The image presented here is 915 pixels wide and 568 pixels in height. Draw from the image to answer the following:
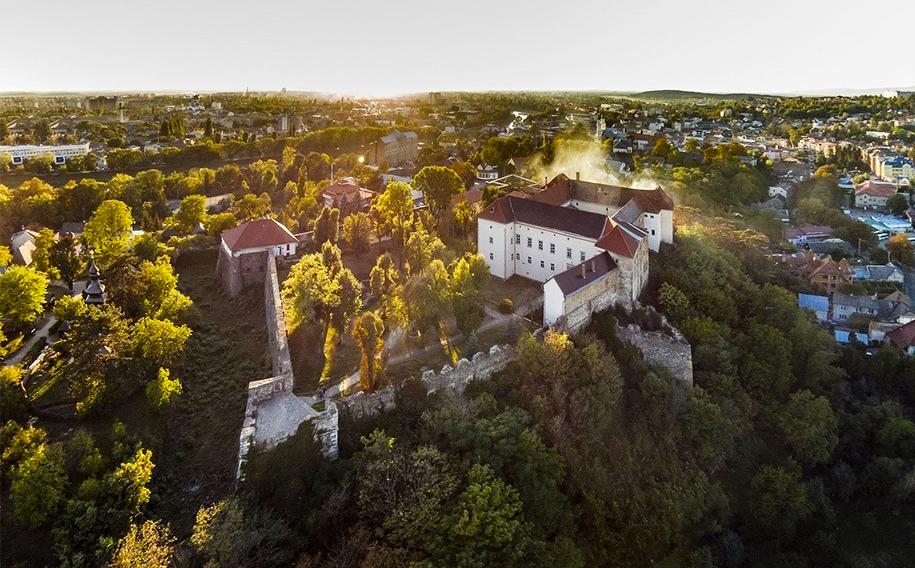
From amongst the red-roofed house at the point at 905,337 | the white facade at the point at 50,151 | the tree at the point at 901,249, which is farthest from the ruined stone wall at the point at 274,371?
the white facade at the point at 50,151

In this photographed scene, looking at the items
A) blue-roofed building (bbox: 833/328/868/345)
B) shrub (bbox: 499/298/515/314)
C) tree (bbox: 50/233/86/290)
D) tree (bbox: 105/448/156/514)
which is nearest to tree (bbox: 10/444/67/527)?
tree (bbox: 105/448/156/514)

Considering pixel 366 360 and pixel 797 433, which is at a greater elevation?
pixel 366 360

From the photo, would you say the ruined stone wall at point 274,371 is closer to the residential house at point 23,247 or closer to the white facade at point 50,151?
the residential house at point 23,247

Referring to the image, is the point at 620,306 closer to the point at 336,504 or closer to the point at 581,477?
the point at 581,477

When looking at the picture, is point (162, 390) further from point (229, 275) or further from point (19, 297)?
point (229, 275)

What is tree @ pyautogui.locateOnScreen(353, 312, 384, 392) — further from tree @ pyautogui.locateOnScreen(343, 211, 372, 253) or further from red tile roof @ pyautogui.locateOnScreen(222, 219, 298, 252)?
tree @ pyautogui.locateOnScreen(343, 211, 372, 253)

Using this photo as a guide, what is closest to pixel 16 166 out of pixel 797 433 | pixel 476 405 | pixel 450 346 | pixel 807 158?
pixel 450 346

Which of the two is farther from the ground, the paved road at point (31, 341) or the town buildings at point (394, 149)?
the town buildings at point (394, 149)
